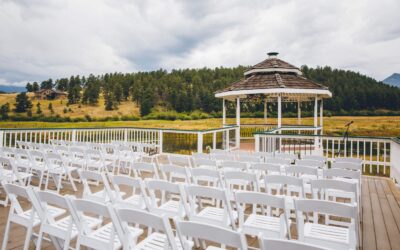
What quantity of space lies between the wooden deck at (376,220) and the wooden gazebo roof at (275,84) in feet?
20.2

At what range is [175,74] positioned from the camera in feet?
235

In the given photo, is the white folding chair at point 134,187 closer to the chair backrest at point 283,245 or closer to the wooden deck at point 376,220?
the wooden deck at point 376,220

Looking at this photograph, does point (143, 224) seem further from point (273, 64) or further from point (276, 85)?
point (273, 64)

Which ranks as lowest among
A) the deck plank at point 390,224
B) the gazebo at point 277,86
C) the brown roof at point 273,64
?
the deck plank at point 390,224

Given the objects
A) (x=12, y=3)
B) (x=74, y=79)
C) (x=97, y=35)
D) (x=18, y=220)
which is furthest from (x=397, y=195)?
(x=74, y=79)

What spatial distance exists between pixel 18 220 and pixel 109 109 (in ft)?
227

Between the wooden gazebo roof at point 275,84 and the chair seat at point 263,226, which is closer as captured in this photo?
the chair seat at point 263,226

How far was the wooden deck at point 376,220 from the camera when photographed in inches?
141

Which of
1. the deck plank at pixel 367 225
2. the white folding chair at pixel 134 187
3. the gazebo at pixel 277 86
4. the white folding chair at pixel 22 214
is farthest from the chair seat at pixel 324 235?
the gazebo at pixel 277 86

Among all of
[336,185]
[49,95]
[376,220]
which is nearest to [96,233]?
[336,185]

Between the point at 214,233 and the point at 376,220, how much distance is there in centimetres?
407

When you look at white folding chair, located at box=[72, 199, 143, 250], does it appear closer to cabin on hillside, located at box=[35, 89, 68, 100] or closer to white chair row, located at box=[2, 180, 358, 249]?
white chair row, located at box=[2, 180, 358, 249]

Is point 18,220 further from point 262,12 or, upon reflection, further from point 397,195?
point 262,12

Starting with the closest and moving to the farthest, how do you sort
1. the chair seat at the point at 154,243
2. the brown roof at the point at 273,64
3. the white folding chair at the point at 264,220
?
the chair seat at the point at 154,243 → the white folding chair at the point at 264,220 → the brown roof at the point at 273,64
